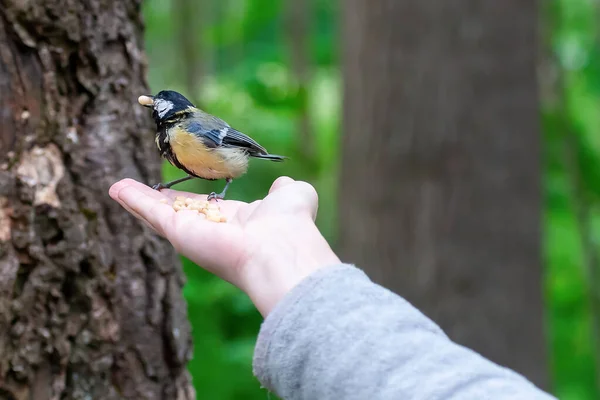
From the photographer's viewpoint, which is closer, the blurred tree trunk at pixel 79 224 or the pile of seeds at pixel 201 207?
the pile of seeds at pixel 201 207

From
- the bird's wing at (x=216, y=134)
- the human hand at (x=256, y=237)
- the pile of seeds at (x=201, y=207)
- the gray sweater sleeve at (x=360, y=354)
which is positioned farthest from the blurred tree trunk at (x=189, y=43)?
the gray sweater sleeve at (x=360, y=354)

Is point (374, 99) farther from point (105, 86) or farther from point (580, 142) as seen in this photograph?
point (580, 142)

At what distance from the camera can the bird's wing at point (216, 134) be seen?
2.15 m

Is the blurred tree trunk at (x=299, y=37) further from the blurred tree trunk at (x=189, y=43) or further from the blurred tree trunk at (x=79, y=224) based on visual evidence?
the blurred tree trunk at (x=79, y=224)

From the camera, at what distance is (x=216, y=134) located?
218 centimetres

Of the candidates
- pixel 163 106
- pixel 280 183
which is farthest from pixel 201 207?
pixel 163 106

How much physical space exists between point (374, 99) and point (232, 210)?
2730mm

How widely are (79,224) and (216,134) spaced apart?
652 mm

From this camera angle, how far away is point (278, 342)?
4.97 feet

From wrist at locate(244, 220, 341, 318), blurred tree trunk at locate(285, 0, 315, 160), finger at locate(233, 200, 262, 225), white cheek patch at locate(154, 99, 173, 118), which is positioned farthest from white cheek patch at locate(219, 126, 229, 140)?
blurred tree trunk at locate(285, 0, 315, 160)

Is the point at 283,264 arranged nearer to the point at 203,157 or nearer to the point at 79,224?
the point at 203,157

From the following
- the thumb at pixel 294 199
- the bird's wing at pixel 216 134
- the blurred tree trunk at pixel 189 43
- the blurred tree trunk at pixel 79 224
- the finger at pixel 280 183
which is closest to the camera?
the thumb at pixel 294 199

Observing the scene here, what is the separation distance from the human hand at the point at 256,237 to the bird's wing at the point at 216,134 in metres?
0.22

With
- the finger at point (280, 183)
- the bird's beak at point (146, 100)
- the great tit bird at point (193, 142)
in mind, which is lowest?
the finger at point (280, 183)
